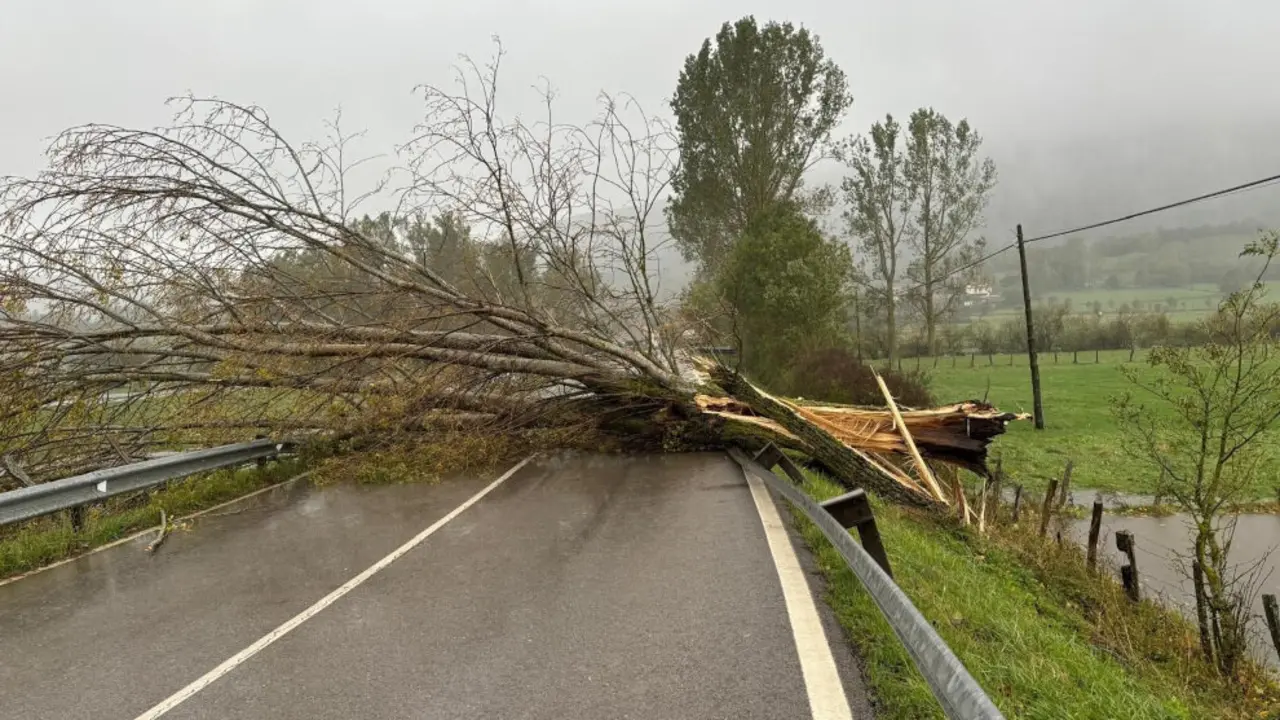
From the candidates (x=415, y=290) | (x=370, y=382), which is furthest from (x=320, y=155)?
(x=370, y=382)

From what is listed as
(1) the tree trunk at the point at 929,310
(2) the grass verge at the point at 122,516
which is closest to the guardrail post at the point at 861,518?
(2) the grass verge at the point at 122,516

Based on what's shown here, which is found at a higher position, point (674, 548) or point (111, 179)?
point (111, 179)

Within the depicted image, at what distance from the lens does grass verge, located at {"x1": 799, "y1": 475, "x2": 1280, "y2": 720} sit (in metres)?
3.22

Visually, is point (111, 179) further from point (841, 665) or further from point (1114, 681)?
point (1114, 681)

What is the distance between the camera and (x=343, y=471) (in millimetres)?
8633

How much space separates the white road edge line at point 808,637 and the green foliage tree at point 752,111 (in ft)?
88.2

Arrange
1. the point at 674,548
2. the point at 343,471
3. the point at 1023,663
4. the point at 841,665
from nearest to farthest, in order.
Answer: the point at 841,665 < the point at 1023,663 < the point at 674,548 < the point at 343,471

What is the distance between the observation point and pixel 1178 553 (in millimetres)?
9898

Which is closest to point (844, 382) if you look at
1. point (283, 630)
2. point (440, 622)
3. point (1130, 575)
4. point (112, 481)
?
point (1130, 575)

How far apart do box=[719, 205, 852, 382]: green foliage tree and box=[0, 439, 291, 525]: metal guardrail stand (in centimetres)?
1962

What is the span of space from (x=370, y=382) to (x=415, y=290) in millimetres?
1336

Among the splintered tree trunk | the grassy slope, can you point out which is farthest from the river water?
the splintered tree trunk

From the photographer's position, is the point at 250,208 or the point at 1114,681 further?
the point at 250,208

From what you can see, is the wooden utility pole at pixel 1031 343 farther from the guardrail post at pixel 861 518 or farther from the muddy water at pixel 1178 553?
the guardrail post at pixel 861 518
